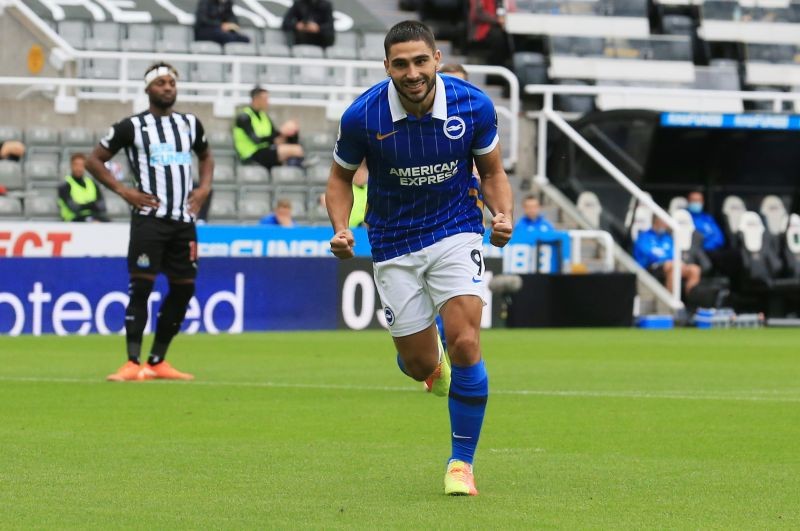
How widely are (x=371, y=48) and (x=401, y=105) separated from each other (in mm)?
20342

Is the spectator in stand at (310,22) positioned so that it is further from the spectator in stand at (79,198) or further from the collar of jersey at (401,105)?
the collar of jersey at (401,105)

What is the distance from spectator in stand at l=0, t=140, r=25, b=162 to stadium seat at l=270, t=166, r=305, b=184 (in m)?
3.39

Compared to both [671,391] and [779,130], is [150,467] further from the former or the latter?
[779,130]

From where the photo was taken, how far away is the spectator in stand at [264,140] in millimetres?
22828

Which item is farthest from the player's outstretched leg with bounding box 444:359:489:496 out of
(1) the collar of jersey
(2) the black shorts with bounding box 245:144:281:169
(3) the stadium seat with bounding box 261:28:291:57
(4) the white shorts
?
(3) the stadium seat with bounding box 261:28:291:57

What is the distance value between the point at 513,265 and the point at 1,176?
661 cm

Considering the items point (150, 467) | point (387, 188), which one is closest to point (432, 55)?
point (387, 188)

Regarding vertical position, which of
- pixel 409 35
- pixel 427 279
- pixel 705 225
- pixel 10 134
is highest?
pixel 10 134

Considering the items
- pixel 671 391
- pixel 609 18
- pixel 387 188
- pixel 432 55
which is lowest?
pixel 671 391

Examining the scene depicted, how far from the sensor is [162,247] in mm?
12641

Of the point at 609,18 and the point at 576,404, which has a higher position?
the point at 609,18

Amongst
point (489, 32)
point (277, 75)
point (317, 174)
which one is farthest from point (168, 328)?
point (489, 32)

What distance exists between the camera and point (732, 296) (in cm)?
2514

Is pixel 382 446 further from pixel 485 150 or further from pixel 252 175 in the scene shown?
pixel 252 175
